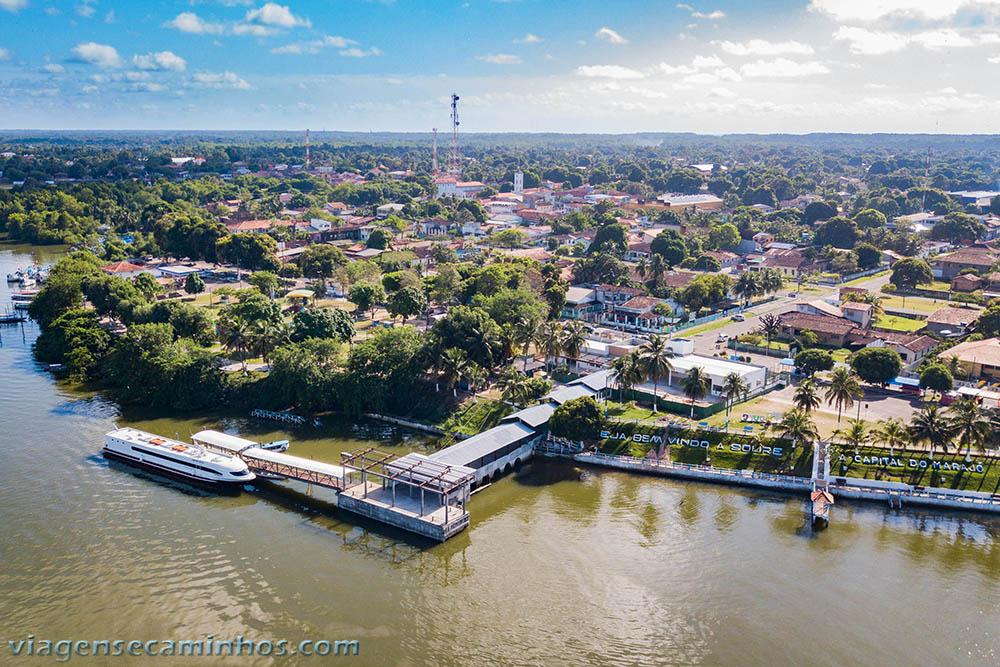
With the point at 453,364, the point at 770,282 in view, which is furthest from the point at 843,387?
the point at 770,282

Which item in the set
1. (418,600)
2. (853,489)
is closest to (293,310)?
(418,600)

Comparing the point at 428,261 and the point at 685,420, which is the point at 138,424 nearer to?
the point at 685,420

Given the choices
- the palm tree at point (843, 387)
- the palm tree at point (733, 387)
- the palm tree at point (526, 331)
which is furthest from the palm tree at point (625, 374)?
the palm tree at point (843, 387)

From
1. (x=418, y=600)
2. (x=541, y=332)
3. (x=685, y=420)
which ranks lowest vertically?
(x=418, y=600)

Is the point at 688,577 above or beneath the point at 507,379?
beneath

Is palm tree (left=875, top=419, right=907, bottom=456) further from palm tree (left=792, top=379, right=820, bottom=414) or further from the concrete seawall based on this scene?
palm tree (left=792, top=379, right=820, bottom=414)

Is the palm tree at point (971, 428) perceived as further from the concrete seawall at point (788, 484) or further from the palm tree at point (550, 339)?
the palm tree at point (550, 339)
